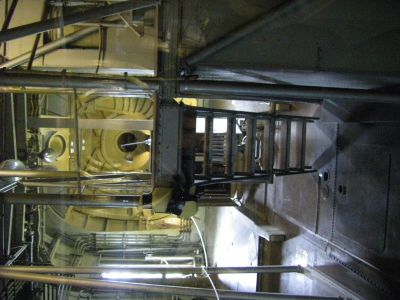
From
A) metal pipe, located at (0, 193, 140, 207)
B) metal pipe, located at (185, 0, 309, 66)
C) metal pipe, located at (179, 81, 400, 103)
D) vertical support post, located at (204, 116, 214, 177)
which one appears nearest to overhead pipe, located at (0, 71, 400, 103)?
metal pipe, located at (179, 81, 400, 103)

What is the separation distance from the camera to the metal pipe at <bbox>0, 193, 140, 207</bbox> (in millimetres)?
3303

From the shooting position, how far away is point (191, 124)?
334 centimetres

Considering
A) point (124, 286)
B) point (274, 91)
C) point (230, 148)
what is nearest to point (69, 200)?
point (124, 286)

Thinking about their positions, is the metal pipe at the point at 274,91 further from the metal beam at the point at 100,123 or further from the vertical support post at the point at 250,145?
the metal beam at the point at 100,123

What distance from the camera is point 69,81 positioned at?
2.79 metres

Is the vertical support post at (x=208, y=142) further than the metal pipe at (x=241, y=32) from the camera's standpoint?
Yes

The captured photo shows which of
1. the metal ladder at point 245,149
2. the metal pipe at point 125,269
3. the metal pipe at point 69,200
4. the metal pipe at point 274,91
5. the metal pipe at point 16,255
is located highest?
the metal pipe at point 274,91

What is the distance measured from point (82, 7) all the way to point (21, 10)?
745 mm

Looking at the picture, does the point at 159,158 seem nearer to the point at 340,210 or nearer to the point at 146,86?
the point at 146,86

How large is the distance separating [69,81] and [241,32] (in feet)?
4.76

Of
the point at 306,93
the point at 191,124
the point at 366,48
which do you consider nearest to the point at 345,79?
the point at 366,48

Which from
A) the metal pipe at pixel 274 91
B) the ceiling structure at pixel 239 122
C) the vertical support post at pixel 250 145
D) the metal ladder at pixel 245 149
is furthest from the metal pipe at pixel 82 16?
the vertical support post at pixel 250 145

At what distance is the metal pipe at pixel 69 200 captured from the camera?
3303 millimetres

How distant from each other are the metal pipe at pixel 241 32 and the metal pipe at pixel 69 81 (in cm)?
42
